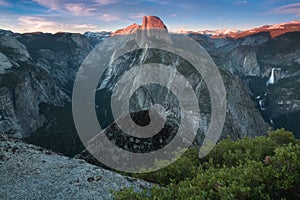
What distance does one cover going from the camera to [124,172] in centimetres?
3266

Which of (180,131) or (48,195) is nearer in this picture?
(48,195)

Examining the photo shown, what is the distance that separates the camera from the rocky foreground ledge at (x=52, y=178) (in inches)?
938

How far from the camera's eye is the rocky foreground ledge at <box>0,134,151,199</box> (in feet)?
78.1

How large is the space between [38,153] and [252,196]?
25.1 m

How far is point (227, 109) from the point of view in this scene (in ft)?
572

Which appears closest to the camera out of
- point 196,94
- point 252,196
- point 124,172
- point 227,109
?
point 252,196

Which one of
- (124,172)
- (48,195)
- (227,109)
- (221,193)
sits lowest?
(227,109)

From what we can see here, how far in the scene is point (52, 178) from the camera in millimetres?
26094

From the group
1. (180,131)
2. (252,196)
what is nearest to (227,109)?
(180,131)

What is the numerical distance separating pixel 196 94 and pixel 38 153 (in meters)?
161

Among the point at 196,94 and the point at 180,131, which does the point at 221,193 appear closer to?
the point at 180,131

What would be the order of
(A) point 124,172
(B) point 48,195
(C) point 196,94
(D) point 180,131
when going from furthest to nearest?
(C) point 196,94
(D) point 180,131
(A) point 124,172
(B) point 48,195

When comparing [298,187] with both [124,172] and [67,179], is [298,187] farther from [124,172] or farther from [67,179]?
[124,172]

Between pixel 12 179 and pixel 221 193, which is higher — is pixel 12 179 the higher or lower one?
the lower one
